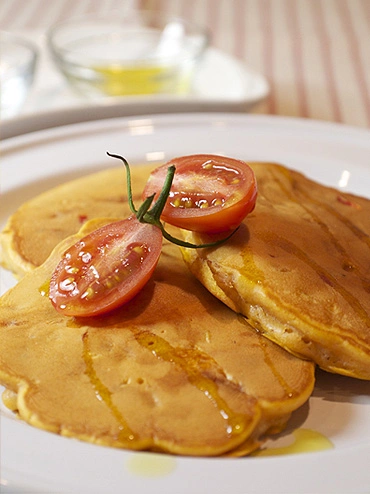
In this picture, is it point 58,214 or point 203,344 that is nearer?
point 203,344

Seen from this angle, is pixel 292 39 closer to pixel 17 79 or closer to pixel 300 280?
pixel 17 79

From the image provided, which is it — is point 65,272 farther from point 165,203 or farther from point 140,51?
point 140,51

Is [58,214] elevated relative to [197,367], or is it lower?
lower

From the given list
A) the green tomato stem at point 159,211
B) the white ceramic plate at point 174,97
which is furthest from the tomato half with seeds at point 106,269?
the white ceramic plate at point 174,97

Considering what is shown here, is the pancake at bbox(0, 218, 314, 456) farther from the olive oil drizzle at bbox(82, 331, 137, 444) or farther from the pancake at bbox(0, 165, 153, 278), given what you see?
the pancake at bbox(0, 165, 153, 278)

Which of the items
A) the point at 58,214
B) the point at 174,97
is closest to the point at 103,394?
the point at 58,214

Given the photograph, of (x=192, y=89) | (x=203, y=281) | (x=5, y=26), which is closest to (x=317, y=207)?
(x=203, y=281)
